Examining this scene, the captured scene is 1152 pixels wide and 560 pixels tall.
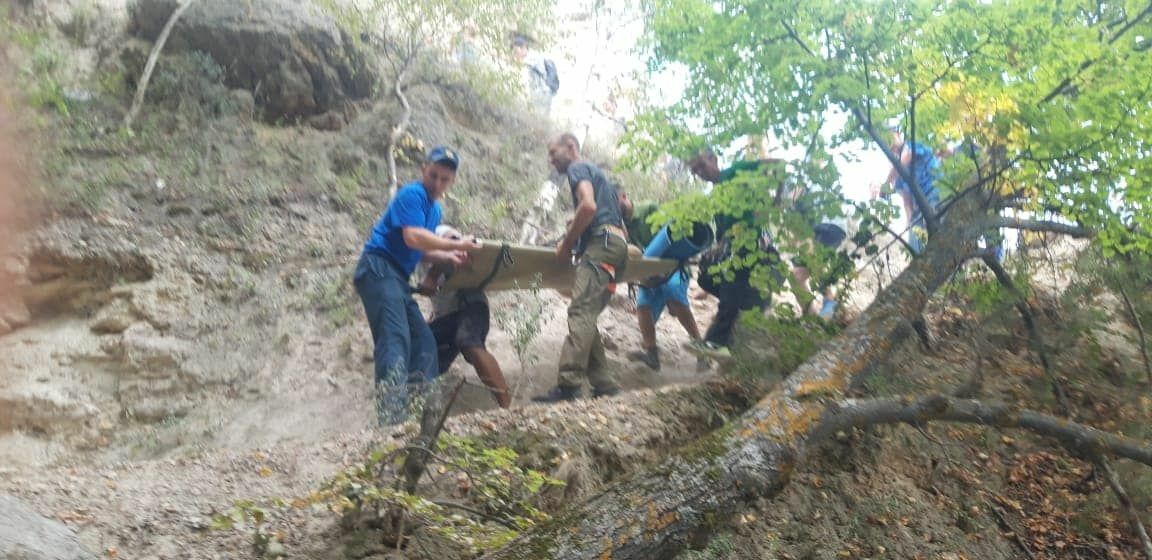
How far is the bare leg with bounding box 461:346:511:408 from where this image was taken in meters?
5.23

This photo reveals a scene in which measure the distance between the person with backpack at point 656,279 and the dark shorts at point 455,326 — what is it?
147 cm

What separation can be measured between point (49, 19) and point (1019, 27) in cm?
1003

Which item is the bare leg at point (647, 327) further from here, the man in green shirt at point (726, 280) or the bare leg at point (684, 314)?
the man in green shirt at point (726, 280)

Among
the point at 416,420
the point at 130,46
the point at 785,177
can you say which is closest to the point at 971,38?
the point at 785,177

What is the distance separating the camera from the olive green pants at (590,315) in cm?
520

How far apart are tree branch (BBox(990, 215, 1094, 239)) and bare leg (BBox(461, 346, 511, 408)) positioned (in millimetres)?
3330

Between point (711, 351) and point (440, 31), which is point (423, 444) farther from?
point (440, 31)

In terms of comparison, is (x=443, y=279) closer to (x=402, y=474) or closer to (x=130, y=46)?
(x=402, y=474)

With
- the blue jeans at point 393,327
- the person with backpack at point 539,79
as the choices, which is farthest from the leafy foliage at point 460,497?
the person with backpack at point 539,79

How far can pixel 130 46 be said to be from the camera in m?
8.76

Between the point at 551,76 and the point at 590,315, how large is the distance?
8.49 m

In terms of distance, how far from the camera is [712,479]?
2578 mm

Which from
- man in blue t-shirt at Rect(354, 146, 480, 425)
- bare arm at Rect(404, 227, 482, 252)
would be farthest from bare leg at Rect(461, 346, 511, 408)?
bare arm at Rect(404, 227, 482, 252)

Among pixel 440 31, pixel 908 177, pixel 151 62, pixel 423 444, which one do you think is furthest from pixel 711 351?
pixel 151 62
